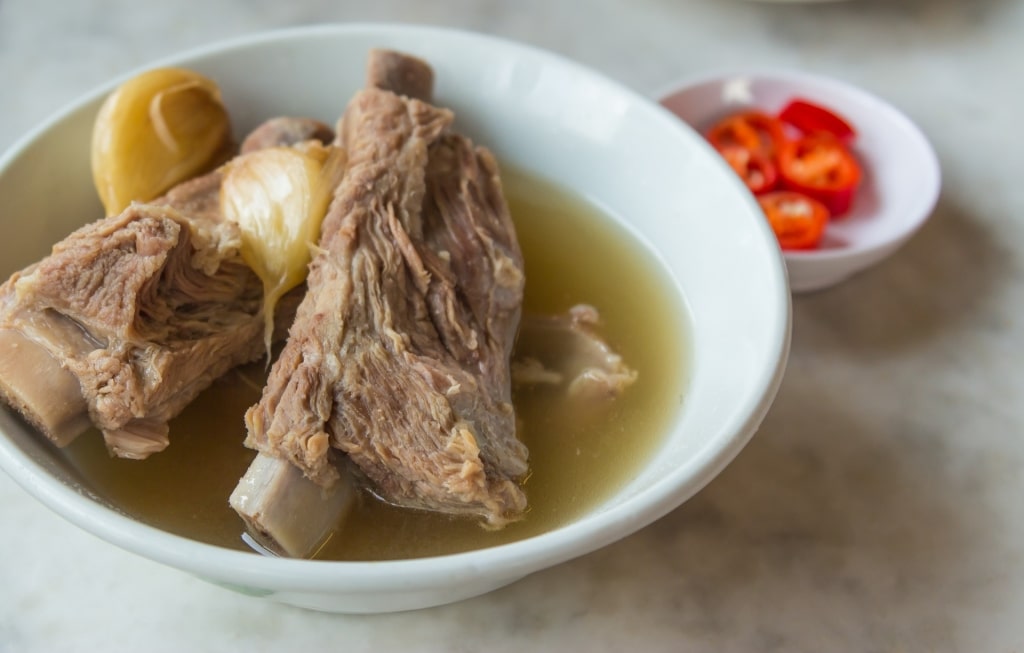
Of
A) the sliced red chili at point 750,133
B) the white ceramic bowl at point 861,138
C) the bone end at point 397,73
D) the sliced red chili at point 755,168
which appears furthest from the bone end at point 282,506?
the sliced red chili at point 750,133

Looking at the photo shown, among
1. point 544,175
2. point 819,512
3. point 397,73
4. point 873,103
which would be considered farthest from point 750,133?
point 819,512

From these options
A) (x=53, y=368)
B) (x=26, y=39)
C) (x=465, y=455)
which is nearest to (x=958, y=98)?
(x=465, y=455)

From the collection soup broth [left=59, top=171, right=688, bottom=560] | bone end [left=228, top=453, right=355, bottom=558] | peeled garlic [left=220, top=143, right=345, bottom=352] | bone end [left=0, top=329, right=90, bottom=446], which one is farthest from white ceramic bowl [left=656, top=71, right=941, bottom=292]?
bone end [left=0, top=329, right=90, bottom=446]

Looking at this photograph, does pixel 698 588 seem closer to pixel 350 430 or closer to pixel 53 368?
pixel 350 430

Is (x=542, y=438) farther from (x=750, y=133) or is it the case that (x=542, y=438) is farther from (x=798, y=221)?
(x=750, y=133)

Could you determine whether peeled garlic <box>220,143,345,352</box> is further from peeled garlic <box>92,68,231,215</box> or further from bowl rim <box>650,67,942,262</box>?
bowl rim <box>650,67,942,262</box>

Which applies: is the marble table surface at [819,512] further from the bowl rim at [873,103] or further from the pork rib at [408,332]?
the pork rib at [408,332]
